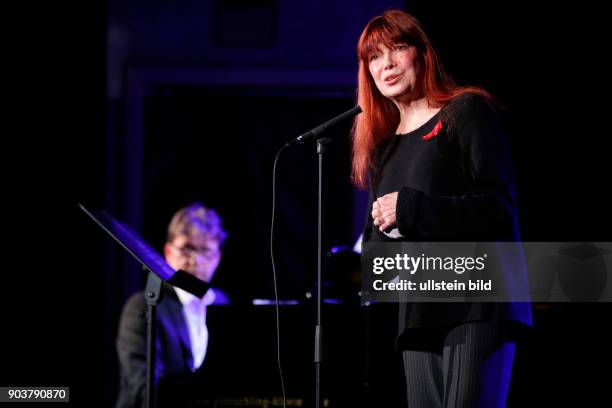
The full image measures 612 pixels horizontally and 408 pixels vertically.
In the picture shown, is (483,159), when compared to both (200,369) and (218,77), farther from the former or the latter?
(218,77)

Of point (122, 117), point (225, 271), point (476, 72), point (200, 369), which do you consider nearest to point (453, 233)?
point (200, 369)

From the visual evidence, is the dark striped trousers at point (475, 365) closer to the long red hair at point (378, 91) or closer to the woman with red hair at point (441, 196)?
the woman with red hair at point (441, 196)

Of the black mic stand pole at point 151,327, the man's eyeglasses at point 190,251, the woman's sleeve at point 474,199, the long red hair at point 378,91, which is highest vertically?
the long red hair at point 378,91

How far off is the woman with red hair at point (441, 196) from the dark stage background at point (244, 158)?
1280 millimetres

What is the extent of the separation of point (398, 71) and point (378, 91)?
195 mm

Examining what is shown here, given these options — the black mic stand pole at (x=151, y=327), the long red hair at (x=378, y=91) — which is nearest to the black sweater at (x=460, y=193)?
the long red hair at (x=378, y=91)

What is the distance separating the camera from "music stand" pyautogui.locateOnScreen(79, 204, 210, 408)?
7.18 feet

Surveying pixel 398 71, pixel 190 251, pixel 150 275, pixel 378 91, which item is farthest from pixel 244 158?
pixel 398 71

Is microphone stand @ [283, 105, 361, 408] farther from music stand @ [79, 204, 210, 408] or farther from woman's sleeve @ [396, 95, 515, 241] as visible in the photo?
music stand @ [79, 204, 210, 408]

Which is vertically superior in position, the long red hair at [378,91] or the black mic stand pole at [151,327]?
the long red hair at [378,91]

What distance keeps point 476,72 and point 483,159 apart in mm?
2431

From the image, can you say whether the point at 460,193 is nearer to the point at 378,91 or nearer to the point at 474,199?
the point at 474,199

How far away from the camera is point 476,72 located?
3992 millimetres

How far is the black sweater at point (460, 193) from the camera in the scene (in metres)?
1.67
